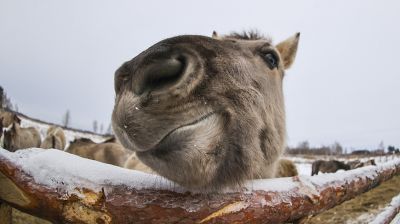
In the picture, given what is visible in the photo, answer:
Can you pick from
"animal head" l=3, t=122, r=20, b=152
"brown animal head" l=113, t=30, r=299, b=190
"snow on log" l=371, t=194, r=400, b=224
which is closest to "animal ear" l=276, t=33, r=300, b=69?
"snow on log" l=371, t=194, r=400, b=224

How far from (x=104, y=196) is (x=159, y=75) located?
0.54m

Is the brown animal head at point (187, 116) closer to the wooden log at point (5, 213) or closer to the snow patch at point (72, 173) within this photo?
the snow patch at point (72, 173)

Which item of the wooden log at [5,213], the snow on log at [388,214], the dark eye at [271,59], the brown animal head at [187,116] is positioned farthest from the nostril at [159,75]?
the snow on log at [388,214]

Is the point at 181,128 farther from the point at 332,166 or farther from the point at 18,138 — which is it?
the point at 332,166

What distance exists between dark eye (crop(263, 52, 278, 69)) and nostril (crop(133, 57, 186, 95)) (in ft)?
4.98

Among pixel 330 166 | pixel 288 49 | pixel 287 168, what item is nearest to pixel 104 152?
pixel 287 168

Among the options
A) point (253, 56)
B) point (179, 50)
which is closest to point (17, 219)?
point (253, 56)

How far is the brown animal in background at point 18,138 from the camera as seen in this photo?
47.2ft

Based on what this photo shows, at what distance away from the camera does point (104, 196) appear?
4.48 ft

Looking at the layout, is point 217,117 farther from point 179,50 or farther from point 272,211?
point 272,211

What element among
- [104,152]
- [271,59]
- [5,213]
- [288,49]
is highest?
[288,49]

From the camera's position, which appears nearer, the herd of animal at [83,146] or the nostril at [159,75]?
the nostril at [159,75]

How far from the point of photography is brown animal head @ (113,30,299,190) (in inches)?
50.6

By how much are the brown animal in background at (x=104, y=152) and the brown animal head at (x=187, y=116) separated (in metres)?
9.33
